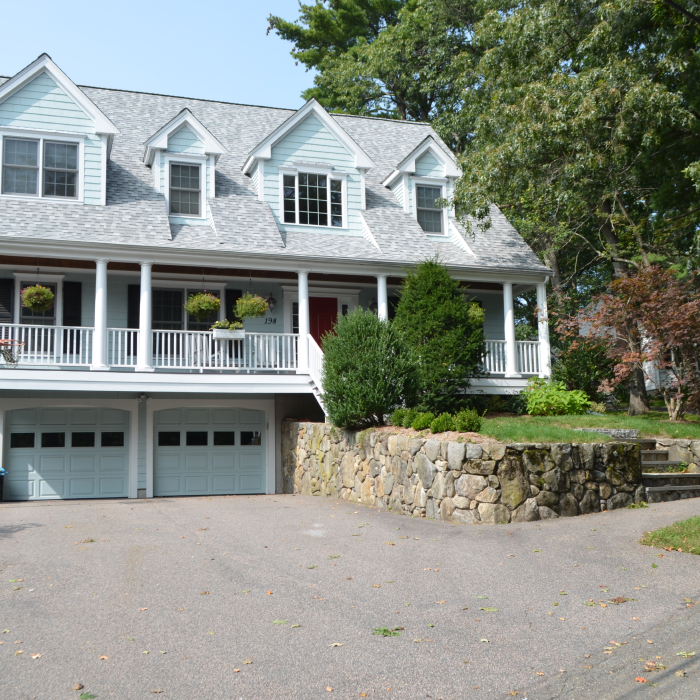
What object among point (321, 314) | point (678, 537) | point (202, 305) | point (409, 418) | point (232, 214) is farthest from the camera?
point (321, 314)

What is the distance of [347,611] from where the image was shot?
609cm

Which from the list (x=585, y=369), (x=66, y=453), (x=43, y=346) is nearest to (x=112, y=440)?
(x=66, y=453)

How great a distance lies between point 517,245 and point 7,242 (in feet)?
42.7

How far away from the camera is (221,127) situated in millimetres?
21172

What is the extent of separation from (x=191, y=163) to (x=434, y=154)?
689cm

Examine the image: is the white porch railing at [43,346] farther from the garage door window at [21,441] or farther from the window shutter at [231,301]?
the window shutter at [231,301]

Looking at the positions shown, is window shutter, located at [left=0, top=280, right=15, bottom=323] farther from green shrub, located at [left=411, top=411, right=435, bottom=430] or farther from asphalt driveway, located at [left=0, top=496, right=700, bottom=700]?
green shrub, located at [left=411, top=411, right=435, bottom=430]

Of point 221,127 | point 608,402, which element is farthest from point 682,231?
point 221,127

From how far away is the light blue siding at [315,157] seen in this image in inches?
739

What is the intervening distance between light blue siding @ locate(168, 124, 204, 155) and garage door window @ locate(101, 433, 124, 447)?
23.6ft

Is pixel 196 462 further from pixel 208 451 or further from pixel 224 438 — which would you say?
pixel 224 438

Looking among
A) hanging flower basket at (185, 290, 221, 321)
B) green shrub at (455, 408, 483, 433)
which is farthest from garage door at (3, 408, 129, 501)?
green shrub at (455, 408, 483, 433)

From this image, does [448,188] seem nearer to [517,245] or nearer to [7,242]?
[517,245]

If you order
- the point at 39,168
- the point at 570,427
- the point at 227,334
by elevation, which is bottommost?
the point at 570,427
